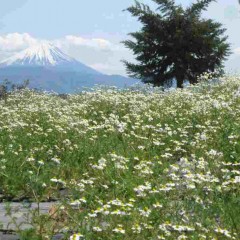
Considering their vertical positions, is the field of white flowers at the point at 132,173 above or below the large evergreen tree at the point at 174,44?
below

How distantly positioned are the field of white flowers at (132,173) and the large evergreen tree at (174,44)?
58.4ft

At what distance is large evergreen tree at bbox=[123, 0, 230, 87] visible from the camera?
104ft

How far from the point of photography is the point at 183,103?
1352 cm

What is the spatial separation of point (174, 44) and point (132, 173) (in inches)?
992

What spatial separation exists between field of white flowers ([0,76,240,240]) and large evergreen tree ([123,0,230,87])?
701 inches

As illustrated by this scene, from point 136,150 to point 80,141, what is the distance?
3.66 ft

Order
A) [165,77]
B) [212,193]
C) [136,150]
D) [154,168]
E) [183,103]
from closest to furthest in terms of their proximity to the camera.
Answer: [212,193] < [154,168] < [136,150] < [183,103] < [165,77]

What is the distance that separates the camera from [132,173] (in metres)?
7.42

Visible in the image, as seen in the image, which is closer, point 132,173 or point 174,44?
point 132,173

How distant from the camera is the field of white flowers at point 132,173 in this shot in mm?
4840

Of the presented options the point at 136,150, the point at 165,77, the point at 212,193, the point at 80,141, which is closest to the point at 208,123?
the point at 136,150

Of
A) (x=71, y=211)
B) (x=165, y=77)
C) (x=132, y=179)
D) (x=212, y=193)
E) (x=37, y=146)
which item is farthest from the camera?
(x=165, y=77)

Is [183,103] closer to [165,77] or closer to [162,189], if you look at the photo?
[162,189]

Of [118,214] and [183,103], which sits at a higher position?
[183,103]
